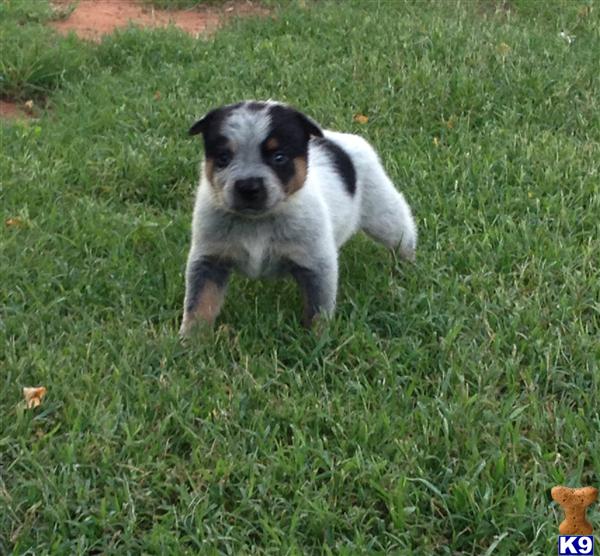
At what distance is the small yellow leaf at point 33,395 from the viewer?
12.3 feet

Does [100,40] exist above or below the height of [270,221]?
below

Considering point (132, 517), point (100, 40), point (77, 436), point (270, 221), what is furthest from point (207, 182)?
point (100, 40)

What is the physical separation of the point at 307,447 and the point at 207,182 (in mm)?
1313

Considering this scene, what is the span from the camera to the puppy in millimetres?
3967

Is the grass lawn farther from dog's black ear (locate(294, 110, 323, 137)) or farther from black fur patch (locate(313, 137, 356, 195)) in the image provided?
dog's black ear (locate(294, 110, 323, 137))

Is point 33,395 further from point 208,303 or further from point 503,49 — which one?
point 503,49

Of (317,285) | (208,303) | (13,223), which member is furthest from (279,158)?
(13,223)

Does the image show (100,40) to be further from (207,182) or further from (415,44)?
(207,182)

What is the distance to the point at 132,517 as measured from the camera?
3180 mm

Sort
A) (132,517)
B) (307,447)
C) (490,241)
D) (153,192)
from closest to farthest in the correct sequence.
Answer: (132,517) → (307,447) → (490,241) → (153,192)

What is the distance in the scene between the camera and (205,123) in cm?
411

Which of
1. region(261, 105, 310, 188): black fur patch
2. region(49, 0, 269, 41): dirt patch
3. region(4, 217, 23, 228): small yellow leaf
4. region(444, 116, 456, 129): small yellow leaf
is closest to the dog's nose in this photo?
region(261, 105, 310, 188): black fur patch

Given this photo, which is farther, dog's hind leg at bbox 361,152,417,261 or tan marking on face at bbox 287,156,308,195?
dog's hind leg at bbox 361,152,417,261

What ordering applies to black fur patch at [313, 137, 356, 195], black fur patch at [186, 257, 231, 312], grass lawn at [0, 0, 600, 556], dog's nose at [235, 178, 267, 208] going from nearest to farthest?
grass lawn at [0, 0, 600, 556]
dog's nose at [235, 178, 267, 208]
black fur patch at [186, 257, 231, 312]
black fur patch at [313, 137, 356, 195]
